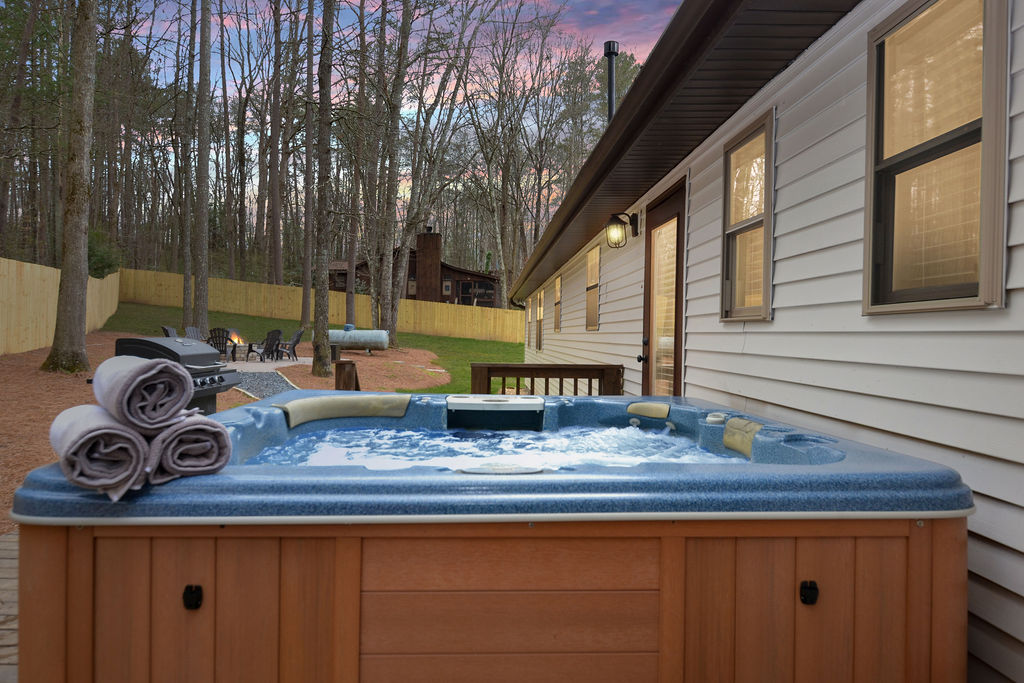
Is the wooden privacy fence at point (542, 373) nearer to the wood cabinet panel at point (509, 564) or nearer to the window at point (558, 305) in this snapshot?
the wood cabinet panel at point (509, 564)

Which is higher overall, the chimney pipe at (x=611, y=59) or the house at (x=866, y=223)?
the chimney pipe at (x=611, y=59)

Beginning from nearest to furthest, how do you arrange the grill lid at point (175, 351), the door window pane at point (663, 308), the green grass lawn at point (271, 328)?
the grill lid at point (175, 351) → the door window pane at point (663, 308) → the green grass lawn at point (271, 328)

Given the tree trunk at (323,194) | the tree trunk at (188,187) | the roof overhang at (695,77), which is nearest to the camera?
the roof overhang at (695,77)

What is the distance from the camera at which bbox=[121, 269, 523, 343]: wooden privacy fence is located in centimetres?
2173

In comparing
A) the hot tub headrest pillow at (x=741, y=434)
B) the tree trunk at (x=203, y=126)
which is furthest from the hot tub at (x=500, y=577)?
the tree trunk at (x=203, y=126)

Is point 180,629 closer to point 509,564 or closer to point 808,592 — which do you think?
point 509,564

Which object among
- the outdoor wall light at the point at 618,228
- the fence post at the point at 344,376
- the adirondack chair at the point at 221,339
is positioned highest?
the outdoor wall light at the point at 618,228

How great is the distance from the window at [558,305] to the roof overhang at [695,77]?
230 inches

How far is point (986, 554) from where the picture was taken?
5.59 feet

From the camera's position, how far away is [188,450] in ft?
5.40

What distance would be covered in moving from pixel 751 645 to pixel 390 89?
16100mm

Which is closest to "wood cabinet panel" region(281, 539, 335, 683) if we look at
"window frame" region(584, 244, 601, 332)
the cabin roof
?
"window frame" region(584, 244, 601, 332)

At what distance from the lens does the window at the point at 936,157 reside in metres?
1.62

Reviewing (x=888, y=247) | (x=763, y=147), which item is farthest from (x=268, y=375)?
(x=888, y=247)
